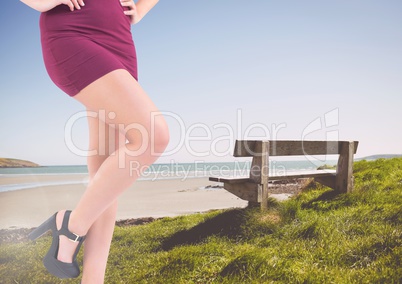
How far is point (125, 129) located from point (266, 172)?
3.04 metres

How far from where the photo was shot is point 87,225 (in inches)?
69.4

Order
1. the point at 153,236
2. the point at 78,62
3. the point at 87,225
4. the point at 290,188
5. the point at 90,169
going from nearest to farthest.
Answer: the point at 78,62, the point at 87,225, the point at 90,169, the point at 153,236, the point at 290,188

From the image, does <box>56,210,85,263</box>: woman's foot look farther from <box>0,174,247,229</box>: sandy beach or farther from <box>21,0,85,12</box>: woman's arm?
<box>0,174,247,229</box>: sandy beach

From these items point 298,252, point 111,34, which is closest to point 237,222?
point 298,252

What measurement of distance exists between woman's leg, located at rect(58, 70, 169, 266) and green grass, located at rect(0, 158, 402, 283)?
1210 millimetres

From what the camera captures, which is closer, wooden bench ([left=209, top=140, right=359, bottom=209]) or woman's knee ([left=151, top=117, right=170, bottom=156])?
woman's knee ([left=151, top=117, right=170, bottom=156])

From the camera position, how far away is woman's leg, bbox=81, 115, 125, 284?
1968mm

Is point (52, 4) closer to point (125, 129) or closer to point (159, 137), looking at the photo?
point (125, 129)

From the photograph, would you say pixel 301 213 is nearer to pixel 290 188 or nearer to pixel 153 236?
pixel 153 236

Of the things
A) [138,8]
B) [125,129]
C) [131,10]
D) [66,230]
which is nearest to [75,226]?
[66,230]

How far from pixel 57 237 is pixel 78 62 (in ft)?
2.66

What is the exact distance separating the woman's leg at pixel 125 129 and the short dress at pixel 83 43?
60 mm

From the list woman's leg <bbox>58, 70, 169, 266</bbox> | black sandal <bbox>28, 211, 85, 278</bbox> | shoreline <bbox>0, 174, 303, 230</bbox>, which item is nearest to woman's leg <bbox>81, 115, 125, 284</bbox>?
black sandal <bbox>28, 211, 85, 278</bbox>

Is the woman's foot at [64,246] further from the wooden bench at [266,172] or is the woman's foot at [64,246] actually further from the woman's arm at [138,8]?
the wooden bench at [266,172]
